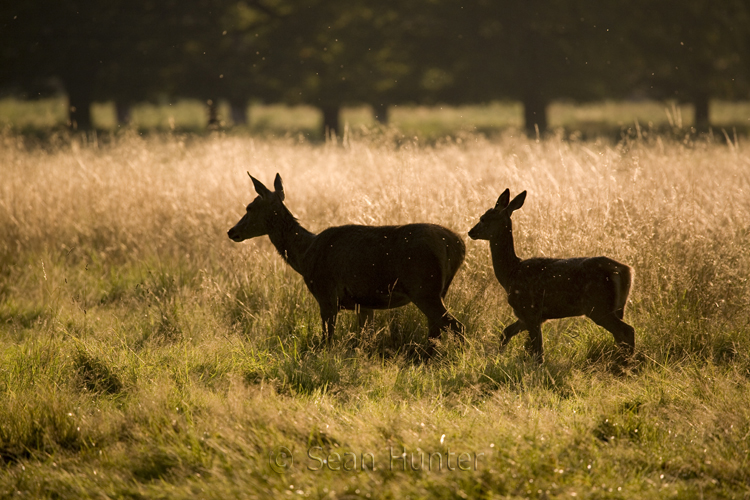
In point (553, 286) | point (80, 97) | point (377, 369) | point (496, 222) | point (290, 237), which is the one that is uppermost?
point (80, 97)

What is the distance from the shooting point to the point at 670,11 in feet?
Answer: 85.3

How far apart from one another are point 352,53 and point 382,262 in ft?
80.7

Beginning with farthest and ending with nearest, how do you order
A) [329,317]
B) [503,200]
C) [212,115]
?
[212,115], [329,317], [503,200]

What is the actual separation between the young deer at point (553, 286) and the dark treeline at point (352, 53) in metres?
23.0

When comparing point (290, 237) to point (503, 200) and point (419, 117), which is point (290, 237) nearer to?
point (503, 200)

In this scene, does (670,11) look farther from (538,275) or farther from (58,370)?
(58,370)

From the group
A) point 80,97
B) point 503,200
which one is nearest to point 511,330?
point 503,200

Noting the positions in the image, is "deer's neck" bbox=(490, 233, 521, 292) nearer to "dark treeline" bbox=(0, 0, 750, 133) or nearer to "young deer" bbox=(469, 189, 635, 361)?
"young deer" bbox=(469, 189, 635, 361)

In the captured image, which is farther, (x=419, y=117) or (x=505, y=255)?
(x=419, y=117)

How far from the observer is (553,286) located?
4.73 m

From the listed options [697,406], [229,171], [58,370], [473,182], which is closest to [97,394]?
[58,370]

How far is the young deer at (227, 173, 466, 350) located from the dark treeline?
75.7ft

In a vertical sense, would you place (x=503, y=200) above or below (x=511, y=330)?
above

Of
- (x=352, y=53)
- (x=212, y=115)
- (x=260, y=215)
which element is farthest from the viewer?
(x=352, y=53)
